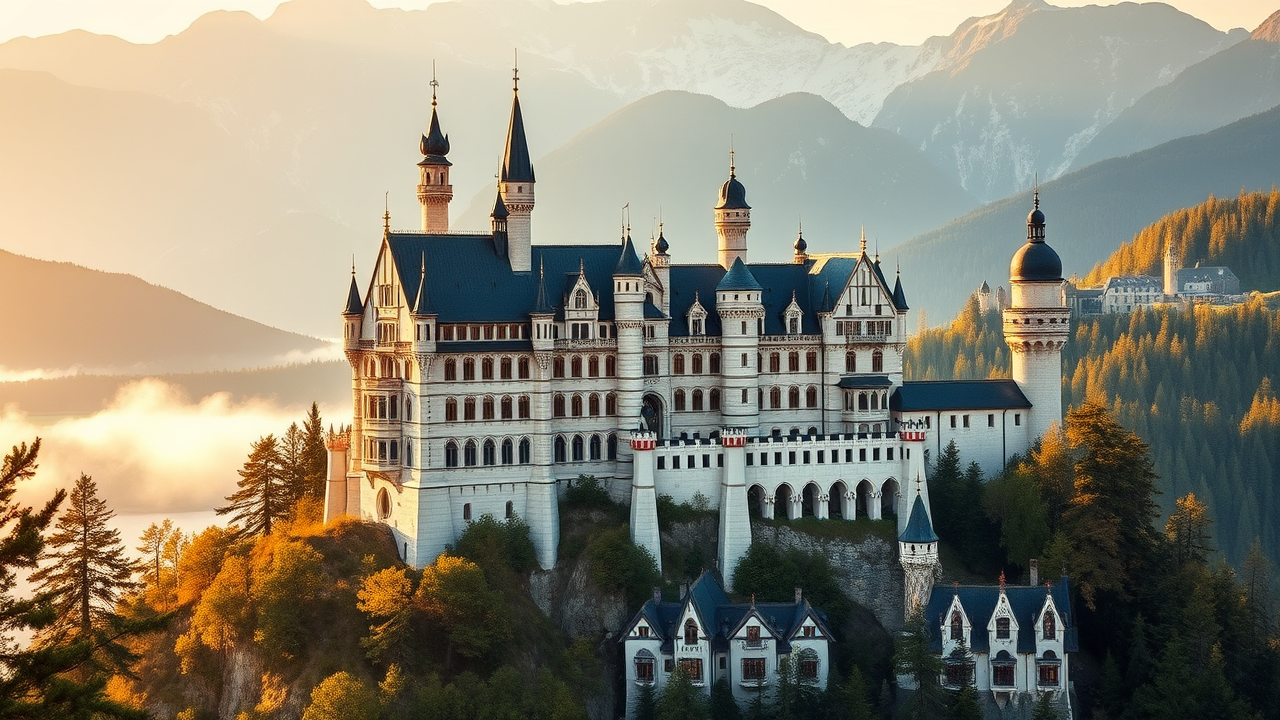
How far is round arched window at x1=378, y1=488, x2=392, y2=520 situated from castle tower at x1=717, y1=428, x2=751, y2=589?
791 inches

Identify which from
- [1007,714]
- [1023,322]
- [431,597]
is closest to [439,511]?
[431,597]

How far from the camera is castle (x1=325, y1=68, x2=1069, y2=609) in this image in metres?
96.0

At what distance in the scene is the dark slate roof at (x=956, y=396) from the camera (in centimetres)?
10694

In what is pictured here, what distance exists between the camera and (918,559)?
95.6 metres

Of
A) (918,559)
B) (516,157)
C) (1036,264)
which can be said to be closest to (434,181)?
(516,157)

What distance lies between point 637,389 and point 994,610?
25.3 metres

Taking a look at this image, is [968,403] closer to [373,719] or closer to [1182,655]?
[1182,655]

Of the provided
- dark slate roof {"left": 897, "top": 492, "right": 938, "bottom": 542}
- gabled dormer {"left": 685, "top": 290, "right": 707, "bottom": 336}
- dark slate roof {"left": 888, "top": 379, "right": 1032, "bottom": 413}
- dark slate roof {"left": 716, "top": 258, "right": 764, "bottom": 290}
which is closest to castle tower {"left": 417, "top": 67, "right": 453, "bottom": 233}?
gabled dormer {"left": 685, "top": 290, "right": 707, "bottom": 336}

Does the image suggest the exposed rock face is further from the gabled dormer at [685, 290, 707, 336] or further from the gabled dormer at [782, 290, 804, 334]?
the gabled dormer at [782, 290, 804, 334]

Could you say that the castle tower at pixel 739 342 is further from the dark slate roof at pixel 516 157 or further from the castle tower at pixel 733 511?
the dark slate roof at pixel 516 157

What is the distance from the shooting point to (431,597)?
3482 inches

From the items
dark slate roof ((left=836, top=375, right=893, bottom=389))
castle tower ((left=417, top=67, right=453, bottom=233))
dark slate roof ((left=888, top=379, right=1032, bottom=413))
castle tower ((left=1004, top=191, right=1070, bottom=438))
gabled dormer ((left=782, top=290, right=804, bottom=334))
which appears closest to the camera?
castle tower ((left=417, top=67, right=453, bottom=233))

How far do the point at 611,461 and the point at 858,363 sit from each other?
61.6 feet

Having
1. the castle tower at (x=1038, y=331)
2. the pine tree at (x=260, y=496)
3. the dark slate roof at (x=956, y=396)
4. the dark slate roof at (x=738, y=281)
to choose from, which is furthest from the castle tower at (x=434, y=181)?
the castle tower at (x=1038, y=331)
